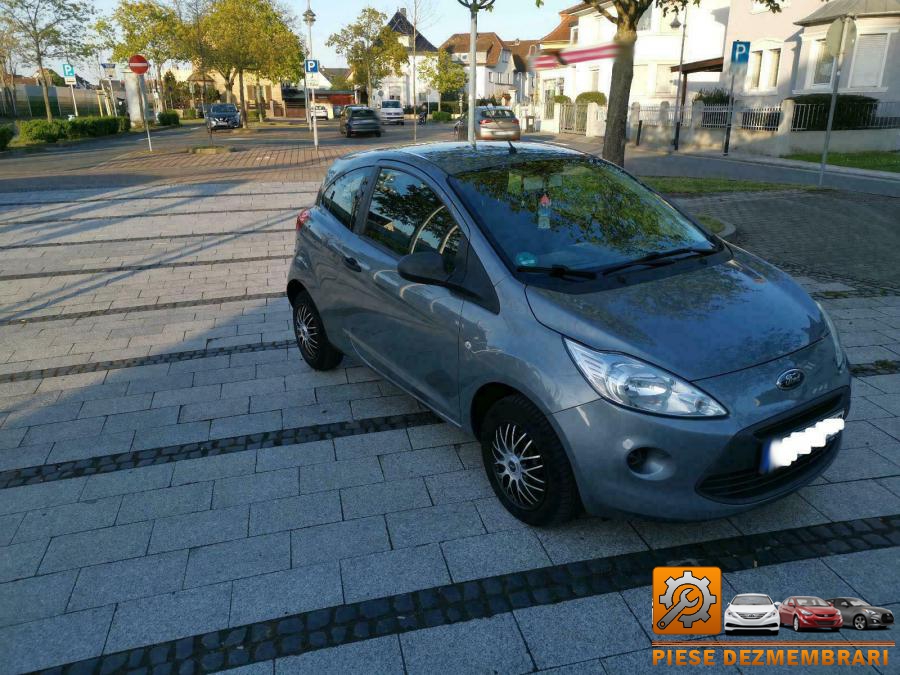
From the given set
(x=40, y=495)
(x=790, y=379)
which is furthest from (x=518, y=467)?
(x=40, y=495)

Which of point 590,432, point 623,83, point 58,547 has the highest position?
point 623,83

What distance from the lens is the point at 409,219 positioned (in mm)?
4012

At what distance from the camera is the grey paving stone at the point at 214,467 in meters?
4.01

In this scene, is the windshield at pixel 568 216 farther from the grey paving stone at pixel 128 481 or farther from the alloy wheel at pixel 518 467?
the grey paving stone at pixel 128 481

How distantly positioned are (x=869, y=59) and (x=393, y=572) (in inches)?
1140

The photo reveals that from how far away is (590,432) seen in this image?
286 centimetres

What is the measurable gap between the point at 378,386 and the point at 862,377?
12.0 ft

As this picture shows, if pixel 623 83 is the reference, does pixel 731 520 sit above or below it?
below

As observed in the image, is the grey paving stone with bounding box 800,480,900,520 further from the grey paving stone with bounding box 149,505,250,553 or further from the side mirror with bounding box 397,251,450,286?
the grey paving stone with bounding box 149,505,250,553

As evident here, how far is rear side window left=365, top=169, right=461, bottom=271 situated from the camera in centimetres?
366

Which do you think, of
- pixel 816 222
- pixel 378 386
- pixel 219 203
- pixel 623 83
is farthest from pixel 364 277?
pixel 219 203

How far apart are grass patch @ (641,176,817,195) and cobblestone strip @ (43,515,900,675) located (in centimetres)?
1193

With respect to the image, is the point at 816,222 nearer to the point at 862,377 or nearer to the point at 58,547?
the point at 862,377

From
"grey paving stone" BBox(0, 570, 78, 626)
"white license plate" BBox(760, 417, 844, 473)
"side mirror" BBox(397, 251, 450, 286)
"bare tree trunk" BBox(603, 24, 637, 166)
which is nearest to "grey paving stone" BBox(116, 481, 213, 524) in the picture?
"grey paving stone" BBox(0, 570, 78, 626)
